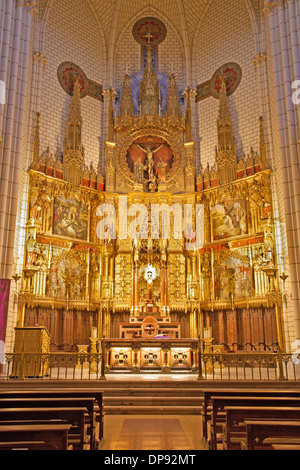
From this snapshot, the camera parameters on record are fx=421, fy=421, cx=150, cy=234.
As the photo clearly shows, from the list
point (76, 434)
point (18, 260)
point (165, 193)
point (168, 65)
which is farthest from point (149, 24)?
point (76, 434)

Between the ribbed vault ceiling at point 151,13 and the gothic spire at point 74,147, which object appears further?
the ribbed vault ceiling at point 151,13

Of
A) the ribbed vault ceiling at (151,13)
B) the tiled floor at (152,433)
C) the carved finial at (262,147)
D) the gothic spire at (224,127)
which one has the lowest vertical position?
the tiled floor at (152,433)

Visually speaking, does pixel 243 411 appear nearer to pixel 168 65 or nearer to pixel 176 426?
pixel 176 426

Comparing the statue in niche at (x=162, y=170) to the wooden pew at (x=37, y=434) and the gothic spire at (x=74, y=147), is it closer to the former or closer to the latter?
the gothic spire at (x=74, y=147)

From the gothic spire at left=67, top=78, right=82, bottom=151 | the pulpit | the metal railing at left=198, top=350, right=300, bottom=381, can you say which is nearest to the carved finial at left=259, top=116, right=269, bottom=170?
the metal railing at left=198, top=350, right=300, bottom=381

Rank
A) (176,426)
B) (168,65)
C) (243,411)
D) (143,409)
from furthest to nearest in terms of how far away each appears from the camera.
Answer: (168,65)
(143,409)
(176,426)
(243,411)

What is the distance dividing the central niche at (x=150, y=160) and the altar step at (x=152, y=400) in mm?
15726

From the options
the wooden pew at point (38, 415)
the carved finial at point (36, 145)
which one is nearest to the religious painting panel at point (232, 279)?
the carved finial at point (36, 145)

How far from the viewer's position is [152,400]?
1131 centimetres

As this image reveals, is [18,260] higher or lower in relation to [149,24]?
lower

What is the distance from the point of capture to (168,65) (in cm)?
2897

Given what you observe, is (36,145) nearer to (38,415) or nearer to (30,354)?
(30,354)

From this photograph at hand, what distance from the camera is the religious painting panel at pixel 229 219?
22.7m

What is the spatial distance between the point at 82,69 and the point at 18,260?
13.8m
